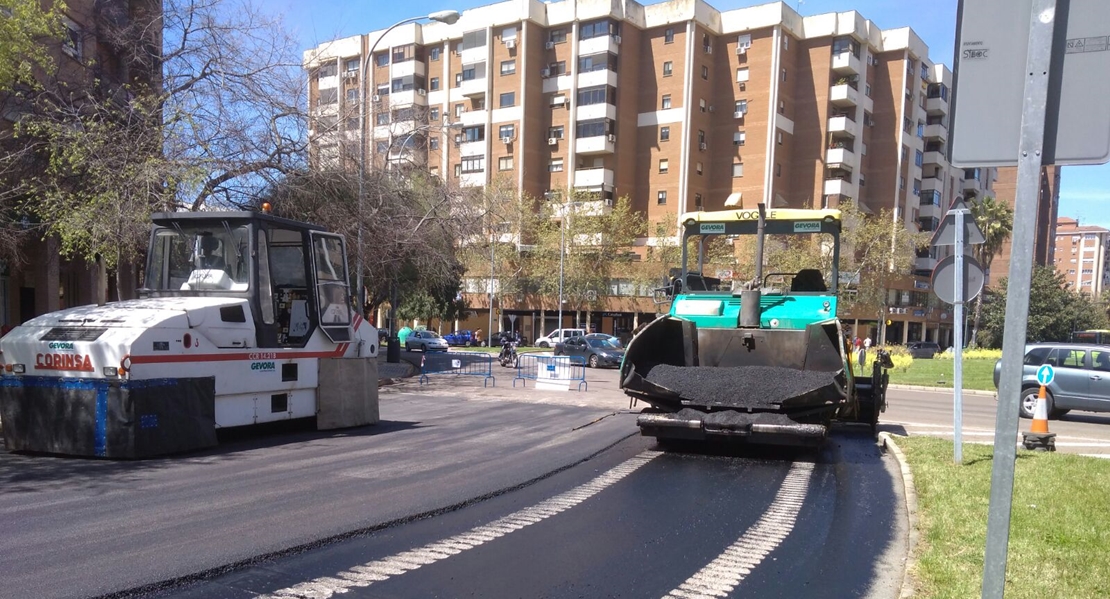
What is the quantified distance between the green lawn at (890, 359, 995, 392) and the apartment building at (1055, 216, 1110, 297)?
493ft

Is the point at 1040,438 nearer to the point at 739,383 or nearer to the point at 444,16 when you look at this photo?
the point at 739,383

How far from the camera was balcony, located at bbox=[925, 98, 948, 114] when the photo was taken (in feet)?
203

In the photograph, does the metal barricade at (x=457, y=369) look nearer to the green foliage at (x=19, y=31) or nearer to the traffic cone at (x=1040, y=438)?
the green foliage at (x=19, y=31)

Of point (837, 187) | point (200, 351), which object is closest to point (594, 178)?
point (837, 187)

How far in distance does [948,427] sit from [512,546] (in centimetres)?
1138

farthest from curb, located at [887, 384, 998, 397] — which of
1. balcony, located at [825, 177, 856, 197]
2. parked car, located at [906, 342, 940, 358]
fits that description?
balcony, located at [825, 177, 856, 197]

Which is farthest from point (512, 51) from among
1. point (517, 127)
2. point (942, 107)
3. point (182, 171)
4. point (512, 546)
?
point (512, 546)

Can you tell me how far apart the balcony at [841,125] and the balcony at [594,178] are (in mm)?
16918

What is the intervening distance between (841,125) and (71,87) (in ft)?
164

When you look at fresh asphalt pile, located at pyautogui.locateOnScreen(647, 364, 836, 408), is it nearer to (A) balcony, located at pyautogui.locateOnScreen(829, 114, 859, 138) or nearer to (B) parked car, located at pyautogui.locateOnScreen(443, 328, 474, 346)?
(B) parked car, located at pyautogui.locateOnScreen(443, 328, 474, 346)

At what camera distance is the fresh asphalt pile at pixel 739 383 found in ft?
28.8

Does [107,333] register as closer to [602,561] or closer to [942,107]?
[602,561]

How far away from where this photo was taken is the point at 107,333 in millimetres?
7965

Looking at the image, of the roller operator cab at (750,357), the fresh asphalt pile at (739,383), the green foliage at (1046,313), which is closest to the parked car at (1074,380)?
the roller operator cab at (750,357)
